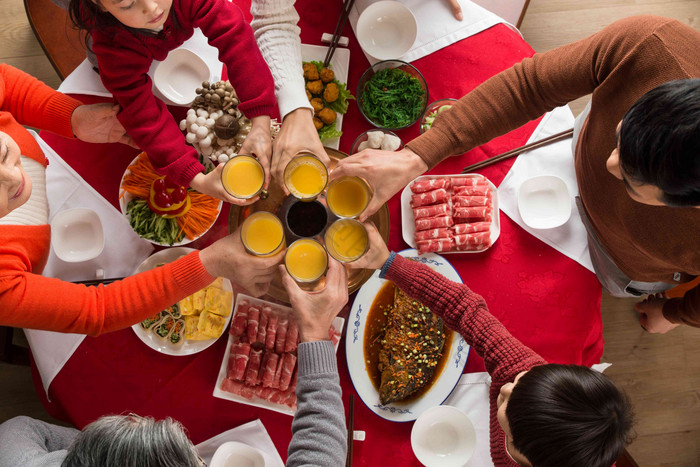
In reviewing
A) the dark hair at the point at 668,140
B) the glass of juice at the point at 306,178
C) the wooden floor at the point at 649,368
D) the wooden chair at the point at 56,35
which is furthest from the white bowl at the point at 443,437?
the wooden chair at the point at 56,35

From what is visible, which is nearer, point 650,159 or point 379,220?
point 650,159

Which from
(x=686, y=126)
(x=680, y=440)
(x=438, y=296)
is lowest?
(x=680, y=440)

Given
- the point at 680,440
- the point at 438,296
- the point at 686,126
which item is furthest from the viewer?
the point at 680,440

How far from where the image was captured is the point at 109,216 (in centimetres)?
185

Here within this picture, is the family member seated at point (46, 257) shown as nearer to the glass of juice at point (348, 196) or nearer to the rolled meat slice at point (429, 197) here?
the glass of juice at point (348, 196)

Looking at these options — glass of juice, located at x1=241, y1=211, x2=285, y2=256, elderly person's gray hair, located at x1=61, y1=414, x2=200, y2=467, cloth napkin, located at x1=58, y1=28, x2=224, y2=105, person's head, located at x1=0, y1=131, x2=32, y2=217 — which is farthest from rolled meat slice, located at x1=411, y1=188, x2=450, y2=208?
person's head, located at x1=0, y1=131, x2=32, y2=217

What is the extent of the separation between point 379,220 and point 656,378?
2531 millimetres

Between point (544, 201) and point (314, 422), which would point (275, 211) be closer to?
point (314, 422)

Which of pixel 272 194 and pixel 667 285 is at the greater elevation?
pixel 272 194

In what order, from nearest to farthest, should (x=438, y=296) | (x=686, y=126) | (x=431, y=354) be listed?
(x=686, y=126)
(x=438, y=296)
(x=431, y=354)

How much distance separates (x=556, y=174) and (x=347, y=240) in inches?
40.0

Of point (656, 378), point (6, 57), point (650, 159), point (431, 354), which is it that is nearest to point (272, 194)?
point (431, 354)

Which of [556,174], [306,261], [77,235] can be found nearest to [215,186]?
[306,261]

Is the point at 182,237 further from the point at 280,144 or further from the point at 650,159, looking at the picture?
the point at 650,159
